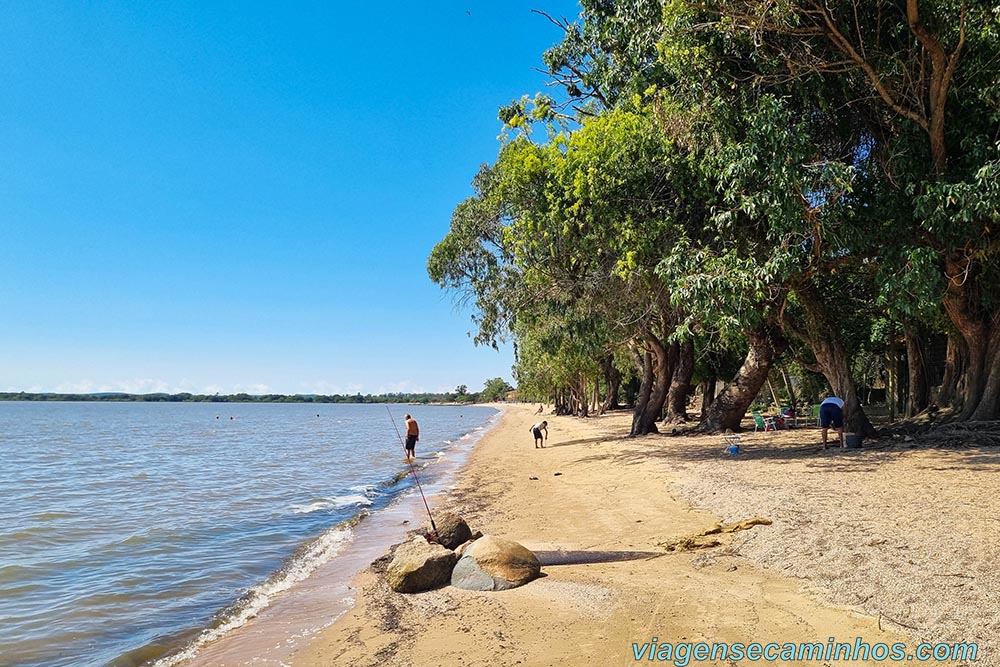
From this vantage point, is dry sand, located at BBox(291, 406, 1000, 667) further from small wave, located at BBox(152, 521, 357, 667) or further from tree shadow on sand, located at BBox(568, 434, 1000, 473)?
small wave, located at BBox(152, 521, 357, 667)

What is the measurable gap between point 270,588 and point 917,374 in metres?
22.2

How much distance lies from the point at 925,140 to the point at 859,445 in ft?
21.4

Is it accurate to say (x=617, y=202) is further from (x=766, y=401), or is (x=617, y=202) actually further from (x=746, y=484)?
(x=766, y=401)

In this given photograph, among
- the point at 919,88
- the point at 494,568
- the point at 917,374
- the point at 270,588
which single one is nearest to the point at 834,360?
the point at 919,88

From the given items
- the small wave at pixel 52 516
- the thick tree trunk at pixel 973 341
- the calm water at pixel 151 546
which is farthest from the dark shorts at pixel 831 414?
the small wave at pixel 52 516

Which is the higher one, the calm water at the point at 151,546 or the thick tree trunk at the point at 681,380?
the thick tree trunk at the point at 681,380

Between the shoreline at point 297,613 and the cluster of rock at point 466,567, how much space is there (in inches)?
26.9

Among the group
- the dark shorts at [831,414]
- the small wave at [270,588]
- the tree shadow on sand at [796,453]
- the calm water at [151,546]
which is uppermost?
the dark shorts at [831,414]

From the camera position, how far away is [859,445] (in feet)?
44.4

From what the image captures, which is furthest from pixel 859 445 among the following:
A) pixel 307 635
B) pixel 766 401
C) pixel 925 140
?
pixel 766 401

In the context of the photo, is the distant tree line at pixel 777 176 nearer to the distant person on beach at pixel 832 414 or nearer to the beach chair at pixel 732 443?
the distant person on beach at pixel 832 414

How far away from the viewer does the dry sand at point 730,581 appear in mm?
4488

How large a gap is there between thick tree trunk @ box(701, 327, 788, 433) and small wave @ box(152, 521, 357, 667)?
12769 mm

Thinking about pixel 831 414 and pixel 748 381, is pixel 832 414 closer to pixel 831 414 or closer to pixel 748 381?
pixel 831 414
